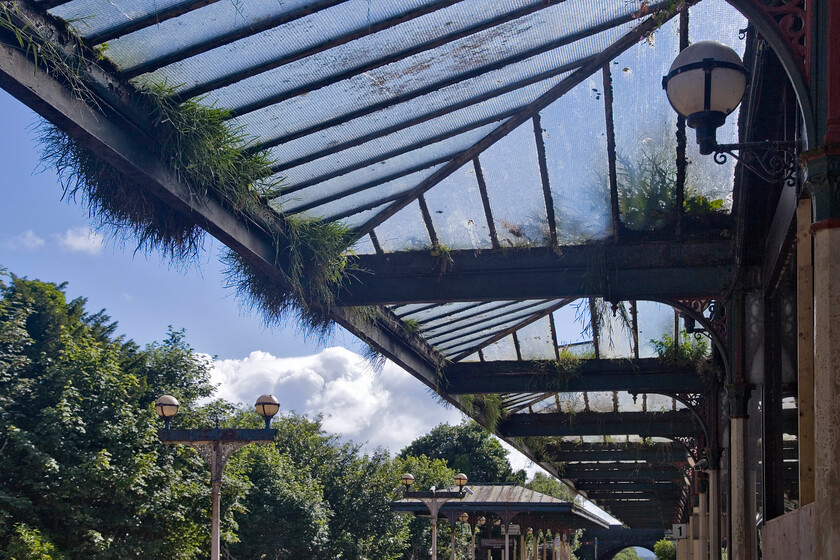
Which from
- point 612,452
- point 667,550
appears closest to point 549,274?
point 612,452

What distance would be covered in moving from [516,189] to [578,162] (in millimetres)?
520

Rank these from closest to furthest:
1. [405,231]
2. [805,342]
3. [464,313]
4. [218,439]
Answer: [805,342]
[405,231]
[464,313]
[218,439]

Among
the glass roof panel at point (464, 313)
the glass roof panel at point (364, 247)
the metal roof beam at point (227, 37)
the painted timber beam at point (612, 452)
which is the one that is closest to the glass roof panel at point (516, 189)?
the glass roof panel at point (364, 247)

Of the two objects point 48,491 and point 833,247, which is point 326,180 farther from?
point 48,491

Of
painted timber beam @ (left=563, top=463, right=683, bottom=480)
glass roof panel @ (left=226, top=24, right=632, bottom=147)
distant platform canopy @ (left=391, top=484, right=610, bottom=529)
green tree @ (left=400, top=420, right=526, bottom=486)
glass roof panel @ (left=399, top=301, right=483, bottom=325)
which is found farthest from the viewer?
green tree @ (left=400, top=420, right=526, bottom=486)

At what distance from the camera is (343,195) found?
6.34 m

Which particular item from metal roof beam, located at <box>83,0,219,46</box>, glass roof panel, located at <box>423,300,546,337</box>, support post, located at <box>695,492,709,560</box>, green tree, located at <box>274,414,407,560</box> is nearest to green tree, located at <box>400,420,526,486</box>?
green tree, located at <box>274,414,407,560</box>

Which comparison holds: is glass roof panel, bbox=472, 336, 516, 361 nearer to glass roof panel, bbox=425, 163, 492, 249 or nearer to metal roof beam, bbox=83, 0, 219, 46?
glass roof panel, bbox=425, 163, 492, 249

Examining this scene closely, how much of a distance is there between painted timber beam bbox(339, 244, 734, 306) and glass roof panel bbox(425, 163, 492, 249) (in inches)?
4.3

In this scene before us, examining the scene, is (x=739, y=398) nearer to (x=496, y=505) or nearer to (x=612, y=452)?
(x=612, y=452)

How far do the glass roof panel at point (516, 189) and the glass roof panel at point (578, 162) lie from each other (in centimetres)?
12

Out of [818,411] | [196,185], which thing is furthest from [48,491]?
[818,411]

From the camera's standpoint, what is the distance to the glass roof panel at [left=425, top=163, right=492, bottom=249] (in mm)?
6895

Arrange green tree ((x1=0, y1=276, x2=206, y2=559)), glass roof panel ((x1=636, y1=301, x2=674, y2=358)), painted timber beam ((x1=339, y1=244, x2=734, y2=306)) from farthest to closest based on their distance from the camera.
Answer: green tree ((x1=0, y1=276, x2=206, y2=559)) → glass roof panel ((x1=636, y1=301, x2=674, y2=358)) → painted timber beam ((x1=339, y1=244, x2=734, y2=306))
